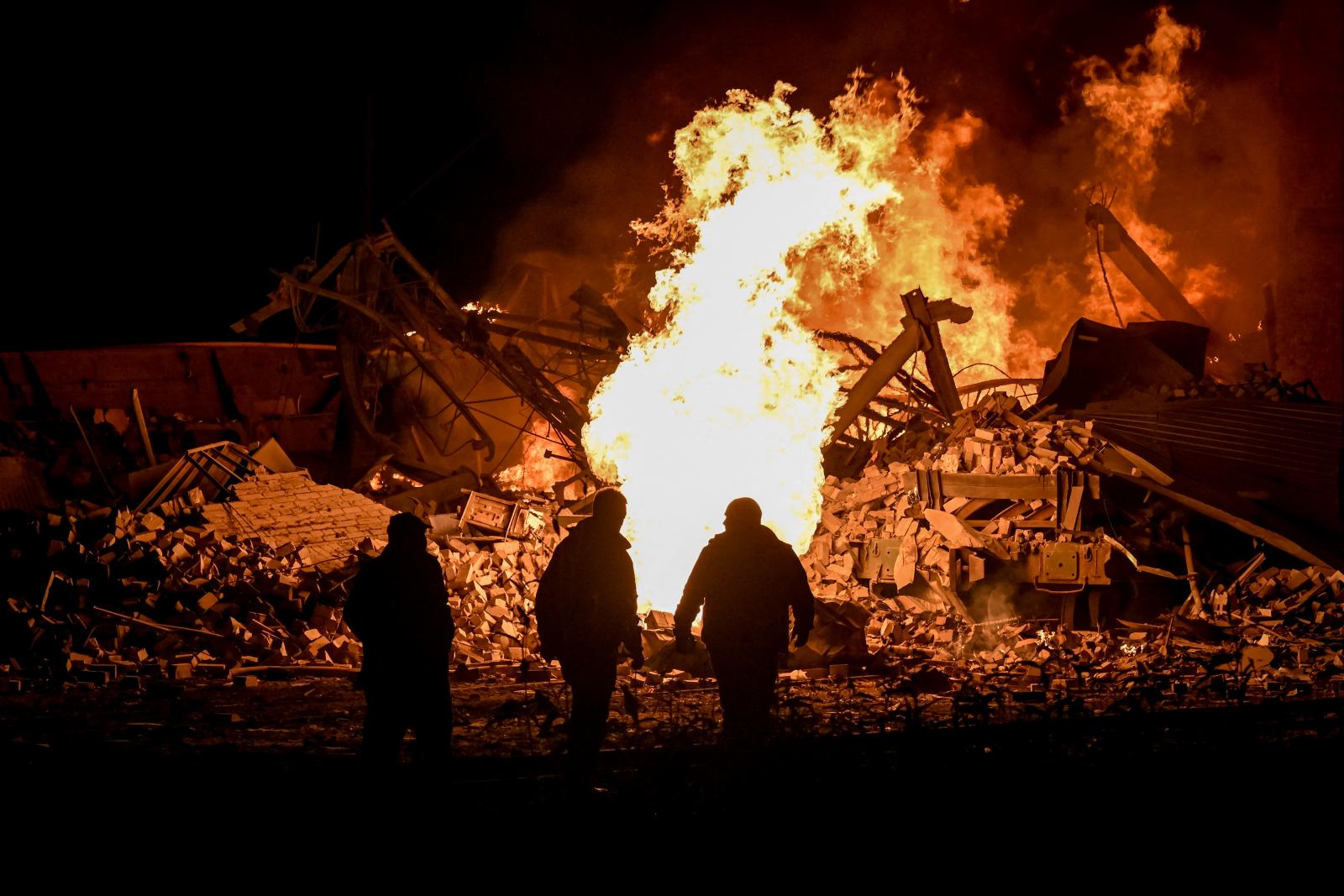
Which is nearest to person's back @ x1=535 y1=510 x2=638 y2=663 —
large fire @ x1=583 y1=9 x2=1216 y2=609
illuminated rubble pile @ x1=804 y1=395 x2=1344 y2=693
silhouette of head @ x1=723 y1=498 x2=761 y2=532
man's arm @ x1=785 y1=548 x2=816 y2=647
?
silhouette of head @ x1=723 y1=498 x2=761 y2=532

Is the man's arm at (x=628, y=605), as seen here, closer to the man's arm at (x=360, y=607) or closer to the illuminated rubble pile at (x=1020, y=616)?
the man's arm at (x=360, y=607)

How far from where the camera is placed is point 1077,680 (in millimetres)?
9336

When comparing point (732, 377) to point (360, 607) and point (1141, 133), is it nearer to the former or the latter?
point (360, 607)

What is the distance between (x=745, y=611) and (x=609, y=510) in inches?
38.8

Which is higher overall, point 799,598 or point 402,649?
point 799,598

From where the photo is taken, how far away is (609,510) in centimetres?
613

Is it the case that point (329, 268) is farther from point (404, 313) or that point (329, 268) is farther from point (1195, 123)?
point (1195, 123)

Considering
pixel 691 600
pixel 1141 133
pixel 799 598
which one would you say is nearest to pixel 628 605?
pixel 691 600

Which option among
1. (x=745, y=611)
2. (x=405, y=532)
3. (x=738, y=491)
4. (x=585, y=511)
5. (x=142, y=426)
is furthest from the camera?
(x=142, y=426)

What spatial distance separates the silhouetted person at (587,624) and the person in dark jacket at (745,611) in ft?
1.36

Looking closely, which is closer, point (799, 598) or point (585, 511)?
point (799, 598)

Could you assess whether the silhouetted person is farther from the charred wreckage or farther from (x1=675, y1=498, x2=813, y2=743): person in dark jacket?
the charred wreckage

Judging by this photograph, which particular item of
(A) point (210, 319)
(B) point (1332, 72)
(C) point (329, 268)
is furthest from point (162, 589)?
(B) point (1332, 72)

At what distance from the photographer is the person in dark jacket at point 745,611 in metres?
5.96
